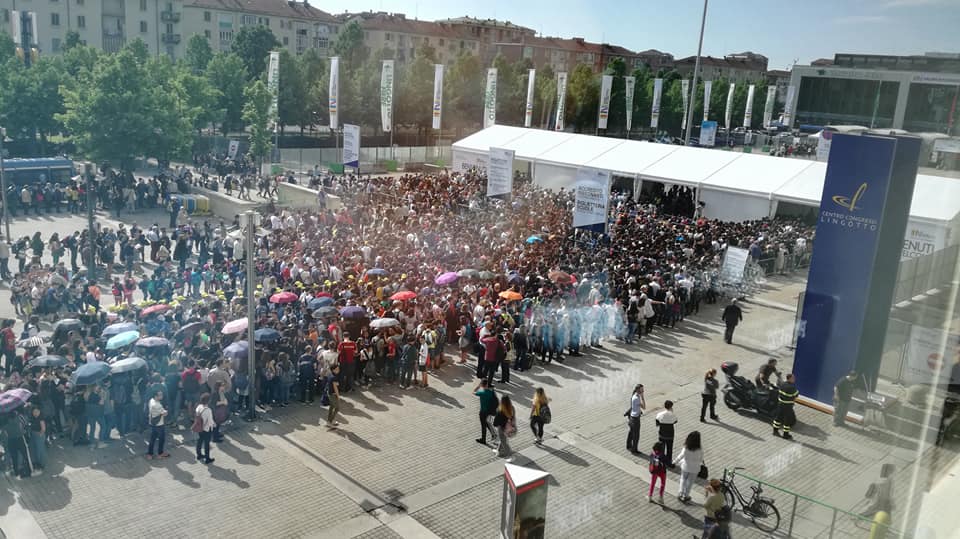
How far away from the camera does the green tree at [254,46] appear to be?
6956 cm

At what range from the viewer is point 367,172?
44719 mm

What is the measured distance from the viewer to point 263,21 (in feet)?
276

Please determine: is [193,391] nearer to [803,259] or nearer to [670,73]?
[803,259]

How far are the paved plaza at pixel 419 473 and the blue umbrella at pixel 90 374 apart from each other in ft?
3.53

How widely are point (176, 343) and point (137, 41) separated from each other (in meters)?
50.6

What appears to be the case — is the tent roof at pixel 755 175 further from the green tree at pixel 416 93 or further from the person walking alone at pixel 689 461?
the green tree at pixel 416 93

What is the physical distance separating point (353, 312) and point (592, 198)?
8.63 metres

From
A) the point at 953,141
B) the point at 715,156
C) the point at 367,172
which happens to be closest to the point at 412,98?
the point at 367,172

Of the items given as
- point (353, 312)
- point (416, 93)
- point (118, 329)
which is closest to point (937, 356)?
point (353, 312)

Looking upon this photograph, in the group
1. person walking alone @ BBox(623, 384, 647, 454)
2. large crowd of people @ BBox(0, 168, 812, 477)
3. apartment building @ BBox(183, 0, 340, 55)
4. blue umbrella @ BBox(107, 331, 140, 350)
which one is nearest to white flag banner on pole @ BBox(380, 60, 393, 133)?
large crowd of people @ BBox(0, 168, 812, 477)

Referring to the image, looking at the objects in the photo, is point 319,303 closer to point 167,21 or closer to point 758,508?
point 758,508

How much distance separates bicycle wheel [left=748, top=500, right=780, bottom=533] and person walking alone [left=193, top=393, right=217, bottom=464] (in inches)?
306

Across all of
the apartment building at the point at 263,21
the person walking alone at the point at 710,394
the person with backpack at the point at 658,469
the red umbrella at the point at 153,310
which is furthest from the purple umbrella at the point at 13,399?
the apartment building at the point at 263,21

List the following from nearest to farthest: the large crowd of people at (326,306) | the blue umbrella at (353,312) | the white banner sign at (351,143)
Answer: the large crowd of people at (326,306) → the blue umbrella at (353,312) → the white banner sign at (351,143)
